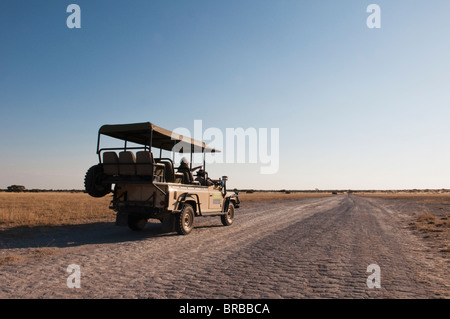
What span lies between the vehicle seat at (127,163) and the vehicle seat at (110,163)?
19 cm

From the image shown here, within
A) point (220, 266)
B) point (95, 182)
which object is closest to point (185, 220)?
point (95, 182)

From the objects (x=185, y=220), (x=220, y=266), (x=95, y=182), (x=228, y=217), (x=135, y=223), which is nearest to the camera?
(x=220, y=266)

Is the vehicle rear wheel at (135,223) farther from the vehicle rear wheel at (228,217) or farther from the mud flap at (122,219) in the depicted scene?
the vehicle rear wheel at (228,217)

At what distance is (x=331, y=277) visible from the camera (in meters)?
5.42

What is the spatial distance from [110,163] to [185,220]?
3072 mm

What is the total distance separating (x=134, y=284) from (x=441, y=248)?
8143 millimetres

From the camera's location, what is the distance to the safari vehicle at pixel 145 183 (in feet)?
30.7

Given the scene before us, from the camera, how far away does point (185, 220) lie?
1027 centimetres

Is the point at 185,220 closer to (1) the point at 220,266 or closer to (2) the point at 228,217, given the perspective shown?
(2) the point at 228,217

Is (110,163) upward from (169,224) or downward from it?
upward

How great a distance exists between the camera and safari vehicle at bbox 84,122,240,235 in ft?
30.7
